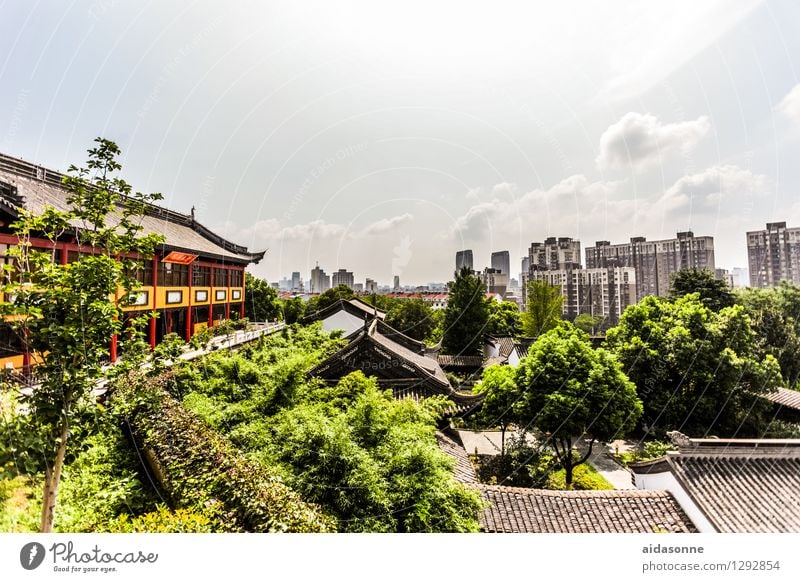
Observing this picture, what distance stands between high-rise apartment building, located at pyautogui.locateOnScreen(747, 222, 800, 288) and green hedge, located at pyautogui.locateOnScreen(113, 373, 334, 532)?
4.90 metres

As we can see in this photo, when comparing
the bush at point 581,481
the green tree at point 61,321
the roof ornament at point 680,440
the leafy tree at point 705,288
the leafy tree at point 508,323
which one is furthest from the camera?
the leafy tree at point 508,323

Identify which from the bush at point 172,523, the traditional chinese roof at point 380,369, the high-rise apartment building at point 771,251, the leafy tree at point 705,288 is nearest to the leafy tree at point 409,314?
the traditional chinese roof at point 380,369

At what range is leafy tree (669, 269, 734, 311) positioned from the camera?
714 cm

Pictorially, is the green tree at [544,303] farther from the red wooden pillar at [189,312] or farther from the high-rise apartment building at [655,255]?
the red wooden pillar at [189,312]

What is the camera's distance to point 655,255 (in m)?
4.34

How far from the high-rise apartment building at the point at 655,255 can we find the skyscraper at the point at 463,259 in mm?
1348

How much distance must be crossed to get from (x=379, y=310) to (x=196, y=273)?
6.80 ft

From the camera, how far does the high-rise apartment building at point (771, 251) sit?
11.3ft

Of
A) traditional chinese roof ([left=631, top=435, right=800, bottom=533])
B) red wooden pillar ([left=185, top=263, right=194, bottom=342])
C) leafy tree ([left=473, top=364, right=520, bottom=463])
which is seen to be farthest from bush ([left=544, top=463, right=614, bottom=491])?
red wooden pillar ([left=185, top=263, right=194, bottom=342])

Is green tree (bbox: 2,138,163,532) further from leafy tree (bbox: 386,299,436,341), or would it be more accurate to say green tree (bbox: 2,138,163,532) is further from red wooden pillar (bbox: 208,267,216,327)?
leafy tree (bbox: 386,299,436,341)

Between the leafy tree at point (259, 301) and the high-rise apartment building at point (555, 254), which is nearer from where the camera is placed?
the high-rise apartment building at point (555, 254)

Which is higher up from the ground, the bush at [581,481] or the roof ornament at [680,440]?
the roof ornament at [680,440]

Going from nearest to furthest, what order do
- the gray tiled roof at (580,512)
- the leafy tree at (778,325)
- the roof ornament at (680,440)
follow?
1. the gray tiled roof at (580,512)
2. the roof ornament at (680,440)
3. the leafy tree at (778,325)
